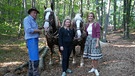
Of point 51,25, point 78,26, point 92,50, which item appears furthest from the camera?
point 51,25

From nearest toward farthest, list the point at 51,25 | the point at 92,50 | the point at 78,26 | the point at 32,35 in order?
the point at 32,35, the point at 92,50, the point at 78,26, the point at 51,25

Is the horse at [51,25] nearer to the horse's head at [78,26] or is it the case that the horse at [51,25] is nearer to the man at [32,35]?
the horse's head at [78,26]

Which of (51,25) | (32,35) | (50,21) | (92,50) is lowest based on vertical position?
(92,50)

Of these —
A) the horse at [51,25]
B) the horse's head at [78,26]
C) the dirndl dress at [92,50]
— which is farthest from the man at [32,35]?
the horse's head at [78,26]

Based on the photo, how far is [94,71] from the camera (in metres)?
7.69

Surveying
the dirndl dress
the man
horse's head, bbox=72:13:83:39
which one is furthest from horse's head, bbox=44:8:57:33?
the dirndl dress

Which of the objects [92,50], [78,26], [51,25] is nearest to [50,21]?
[51,25]

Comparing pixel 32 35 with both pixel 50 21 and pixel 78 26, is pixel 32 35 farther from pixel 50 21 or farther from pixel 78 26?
pixel 78 26

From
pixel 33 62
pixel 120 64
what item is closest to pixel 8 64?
pixel 33 62

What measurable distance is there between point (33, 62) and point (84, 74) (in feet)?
7.14

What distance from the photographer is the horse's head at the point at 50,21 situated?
7912 millimetres

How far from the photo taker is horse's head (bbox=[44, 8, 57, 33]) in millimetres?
7912

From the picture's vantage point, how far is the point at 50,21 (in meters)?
8.28

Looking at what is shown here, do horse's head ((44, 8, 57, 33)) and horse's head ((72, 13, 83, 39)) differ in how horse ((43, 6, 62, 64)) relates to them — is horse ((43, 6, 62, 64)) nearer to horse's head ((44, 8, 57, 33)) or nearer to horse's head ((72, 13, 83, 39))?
horse's head ((44, 8, 57, 33))
